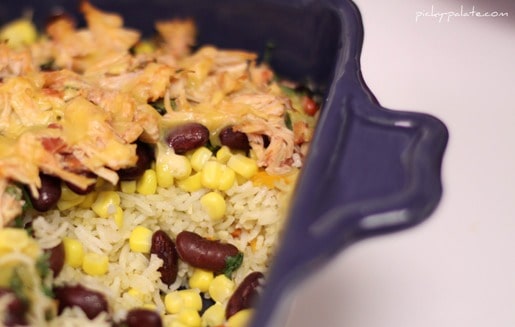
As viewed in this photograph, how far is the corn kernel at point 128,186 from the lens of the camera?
2.29m

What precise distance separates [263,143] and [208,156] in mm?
192

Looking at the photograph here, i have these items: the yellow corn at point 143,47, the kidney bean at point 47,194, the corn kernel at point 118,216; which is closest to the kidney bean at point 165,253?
the corn kernel at point 118,216

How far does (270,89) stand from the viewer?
103 inches

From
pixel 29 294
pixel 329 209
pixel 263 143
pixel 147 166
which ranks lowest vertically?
pixel 29 294

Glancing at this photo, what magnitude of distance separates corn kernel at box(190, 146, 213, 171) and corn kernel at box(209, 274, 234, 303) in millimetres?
380

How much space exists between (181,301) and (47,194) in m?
0.55

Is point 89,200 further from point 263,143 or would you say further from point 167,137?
point 263,143

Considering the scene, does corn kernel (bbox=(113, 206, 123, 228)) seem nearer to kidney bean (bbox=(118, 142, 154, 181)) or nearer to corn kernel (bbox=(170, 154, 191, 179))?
kidney bean (bbox=(118, 142, 154, 181))

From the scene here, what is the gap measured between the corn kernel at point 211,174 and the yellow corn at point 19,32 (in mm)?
1160

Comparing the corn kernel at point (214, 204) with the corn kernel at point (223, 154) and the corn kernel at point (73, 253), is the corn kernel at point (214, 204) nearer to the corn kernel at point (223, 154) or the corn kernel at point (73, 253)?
the corn kernel at point (223, 154)

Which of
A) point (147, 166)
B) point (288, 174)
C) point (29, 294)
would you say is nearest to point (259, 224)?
point (288, 174)

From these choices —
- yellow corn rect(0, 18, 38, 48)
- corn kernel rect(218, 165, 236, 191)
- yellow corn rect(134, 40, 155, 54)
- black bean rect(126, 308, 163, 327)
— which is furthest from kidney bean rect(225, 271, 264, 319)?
yellow corn rect(0, 18, 38, 48)

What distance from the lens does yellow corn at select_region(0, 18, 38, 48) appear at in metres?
2.94

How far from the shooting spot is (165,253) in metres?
2.22
